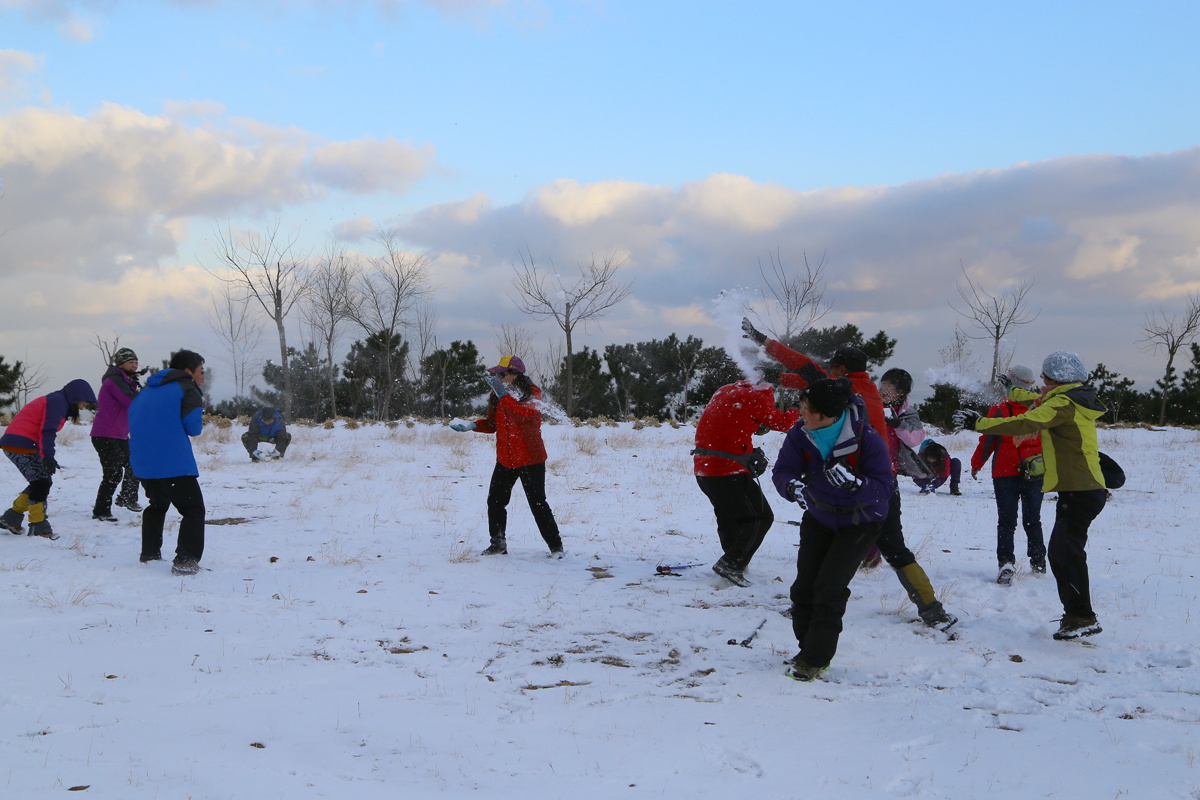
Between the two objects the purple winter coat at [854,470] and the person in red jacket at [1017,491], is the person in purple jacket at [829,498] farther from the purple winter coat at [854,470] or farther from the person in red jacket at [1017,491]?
the person in red jacket at [1017,491]

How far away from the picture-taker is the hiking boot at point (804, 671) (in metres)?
4.05

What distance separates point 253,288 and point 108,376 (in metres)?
19.5

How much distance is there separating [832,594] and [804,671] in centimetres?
43

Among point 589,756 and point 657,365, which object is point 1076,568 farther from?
point 657,365

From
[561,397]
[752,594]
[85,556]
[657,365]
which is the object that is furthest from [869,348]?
[85,556]

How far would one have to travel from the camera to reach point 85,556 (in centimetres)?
627

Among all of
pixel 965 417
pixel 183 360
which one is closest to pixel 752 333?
pixel 965 417

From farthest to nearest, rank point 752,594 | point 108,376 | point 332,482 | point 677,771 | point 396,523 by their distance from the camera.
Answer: point 332,482 < point 396,523 < point 108,376 < point 752,594 < point 677,771

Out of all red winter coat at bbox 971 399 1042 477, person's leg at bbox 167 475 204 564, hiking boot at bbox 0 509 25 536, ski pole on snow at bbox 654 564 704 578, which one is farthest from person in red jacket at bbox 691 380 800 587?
hiking boot at bbox 0 509 25 536

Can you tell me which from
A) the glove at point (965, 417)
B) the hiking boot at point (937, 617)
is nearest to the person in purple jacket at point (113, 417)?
the hiking boot at point (937, 617)

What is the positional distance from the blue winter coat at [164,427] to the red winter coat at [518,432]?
2381mm

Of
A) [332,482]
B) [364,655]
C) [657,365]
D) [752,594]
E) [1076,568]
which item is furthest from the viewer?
[657,365]

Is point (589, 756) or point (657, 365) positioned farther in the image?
point (657, 365)

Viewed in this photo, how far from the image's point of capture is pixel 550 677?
407 cm
